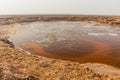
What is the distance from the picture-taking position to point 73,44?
15016mm

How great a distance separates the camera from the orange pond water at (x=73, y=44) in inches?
496

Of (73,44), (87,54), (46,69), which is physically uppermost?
(73,44)

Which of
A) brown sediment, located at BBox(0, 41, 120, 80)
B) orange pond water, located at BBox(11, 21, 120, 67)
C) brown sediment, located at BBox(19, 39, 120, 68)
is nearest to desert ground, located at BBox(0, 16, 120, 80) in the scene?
brown sediment, located at BBox(0, 41, 120, 80)

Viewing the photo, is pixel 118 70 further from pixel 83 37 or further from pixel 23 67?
pixel 83 37

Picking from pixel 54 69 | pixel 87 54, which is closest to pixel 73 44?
pixel 87 54

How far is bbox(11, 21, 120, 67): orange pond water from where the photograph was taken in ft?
41.3

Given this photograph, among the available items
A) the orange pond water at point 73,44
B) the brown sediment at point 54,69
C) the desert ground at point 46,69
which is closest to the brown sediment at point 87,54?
the orange pond water at point 73,44

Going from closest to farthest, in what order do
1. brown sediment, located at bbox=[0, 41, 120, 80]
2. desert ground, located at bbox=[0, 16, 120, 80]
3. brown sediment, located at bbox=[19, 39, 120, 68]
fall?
desert ground, located at bbox=[0, 16, 120, 80], brown sediment, located at bbox=[0, 41, 120, 80], brown sediment, located at bbox=[19, 39, 120, 68]

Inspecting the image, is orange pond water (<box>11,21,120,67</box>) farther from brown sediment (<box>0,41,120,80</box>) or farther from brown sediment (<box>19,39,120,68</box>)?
brown sediment (<box>0,41,120,80</box>)

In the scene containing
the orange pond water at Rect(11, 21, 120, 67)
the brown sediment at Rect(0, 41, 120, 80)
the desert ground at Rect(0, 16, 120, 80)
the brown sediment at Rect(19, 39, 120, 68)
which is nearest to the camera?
the desert ground at Rect(0, 16, 120, 80)

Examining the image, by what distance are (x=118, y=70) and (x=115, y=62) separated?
56.6 inches

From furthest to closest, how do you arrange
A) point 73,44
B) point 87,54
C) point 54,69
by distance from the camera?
point 73,44, point 87,54, point 54,69

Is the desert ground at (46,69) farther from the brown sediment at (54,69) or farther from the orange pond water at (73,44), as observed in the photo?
the orange pond water at (73,44)

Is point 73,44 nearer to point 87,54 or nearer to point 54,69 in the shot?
point 87,54
